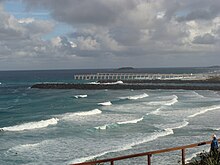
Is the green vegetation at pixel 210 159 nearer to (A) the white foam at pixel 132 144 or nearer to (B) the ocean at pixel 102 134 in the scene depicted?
(B) the ocean at pixel 102 134

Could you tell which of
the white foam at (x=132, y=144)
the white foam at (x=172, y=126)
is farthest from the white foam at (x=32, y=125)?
the white foam at (x=132, y=144)

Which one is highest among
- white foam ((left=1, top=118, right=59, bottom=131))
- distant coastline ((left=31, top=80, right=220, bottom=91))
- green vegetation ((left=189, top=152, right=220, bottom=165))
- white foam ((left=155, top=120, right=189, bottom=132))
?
green vegetation ((left=189, top=152, right=220, bottom=165))

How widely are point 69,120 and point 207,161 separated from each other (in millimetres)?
23303

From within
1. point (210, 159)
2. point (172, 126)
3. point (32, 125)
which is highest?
point (210, 159)

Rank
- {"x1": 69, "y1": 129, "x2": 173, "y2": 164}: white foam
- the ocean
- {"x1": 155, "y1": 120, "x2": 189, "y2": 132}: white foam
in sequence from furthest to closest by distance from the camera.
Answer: {"x1": 155, "y1": 120, "x2": 189, "y2": 132}: white foam < the ocean < {"x1": 69, "y1": 129, "x2": 173, "y2": 164}: white foam

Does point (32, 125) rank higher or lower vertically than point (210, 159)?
lower

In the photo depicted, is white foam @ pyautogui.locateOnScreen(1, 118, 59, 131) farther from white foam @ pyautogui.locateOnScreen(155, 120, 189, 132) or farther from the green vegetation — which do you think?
the green vegetation

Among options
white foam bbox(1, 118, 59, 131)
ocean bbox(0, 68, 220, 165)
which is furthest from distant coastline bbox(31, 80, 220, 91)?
white foam bbox(1, 118, 59, 131)

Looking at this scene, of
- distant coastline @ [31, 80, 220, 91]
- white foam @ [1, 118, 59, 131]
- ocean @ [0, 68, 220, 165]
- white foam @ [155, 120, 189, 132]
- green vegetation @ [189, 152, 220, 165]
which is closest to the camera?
green vegetation @ [189, 152, 220, 165]

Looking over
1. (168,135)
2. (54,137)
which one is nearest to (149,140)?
(168,135)

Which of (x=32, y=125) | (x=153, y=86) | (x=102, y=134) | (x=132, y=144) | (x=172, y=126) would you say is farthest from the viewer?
(x=153, y=86)

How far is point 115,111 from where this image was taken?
127 ft

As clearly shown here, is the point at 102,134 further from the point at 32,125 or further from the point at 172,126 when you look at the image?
the point at 32,125

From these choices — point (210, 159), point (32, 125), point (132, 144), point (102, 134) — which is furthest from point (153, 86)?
point (210, 159)
